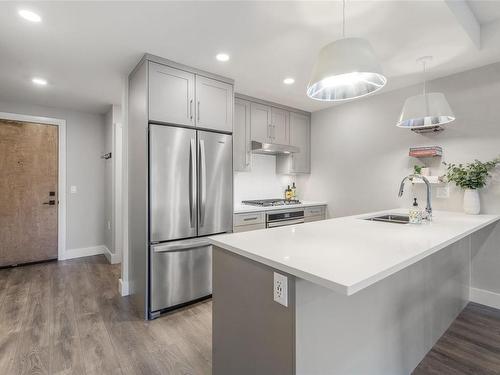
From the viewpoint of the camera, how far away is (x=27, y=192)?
3.99m

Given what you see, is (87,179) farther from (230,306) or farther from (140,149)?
(230,306)

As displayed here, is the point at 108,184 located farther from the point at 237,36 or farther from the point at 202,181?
the point at 237,36

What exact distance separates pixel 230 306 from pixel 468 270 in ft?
9.28

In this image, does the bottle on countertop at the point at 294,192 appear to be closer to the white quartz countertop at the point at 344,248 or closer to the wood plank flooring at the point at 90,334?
the wood plank flooring at the point at 90,334

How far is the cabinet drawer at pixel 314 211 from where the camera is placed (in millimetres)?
3979

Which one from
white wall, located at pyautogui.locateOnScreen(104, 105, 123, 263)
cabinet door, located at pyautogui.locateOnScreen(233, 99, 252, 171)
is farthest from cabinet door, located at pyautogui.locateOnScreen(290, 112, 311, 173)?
white wall, located at pyautogui.locateOnScreen(104, 105, 123, 263)

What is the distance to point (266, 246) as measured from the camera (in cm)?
136

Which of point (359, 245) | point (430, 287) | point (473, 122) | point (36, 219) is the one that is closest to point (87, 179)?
point (36, 219)

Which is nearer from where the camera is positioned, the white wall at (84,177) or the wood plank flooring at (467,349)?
the wood plank flooring at (467,349)

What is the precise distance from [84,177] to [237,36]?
3.72m

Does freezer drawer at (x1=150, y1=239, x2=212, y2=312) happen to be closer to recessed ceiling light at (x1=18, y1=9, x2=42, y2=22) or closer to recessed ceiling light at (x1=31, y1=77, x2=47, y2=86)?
recessed ceiling light at (x1=18, y1=9, x2=42, y2=22)

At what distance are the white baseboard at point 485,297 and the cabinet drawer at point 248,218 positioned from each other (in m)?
2.42

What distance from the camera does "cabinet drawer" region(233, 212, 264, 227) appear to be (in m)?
3.13

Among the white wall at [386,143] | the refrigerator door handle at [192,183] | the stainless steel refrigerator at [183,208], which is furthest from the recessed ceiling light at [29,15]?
the white wall at [386,143]
